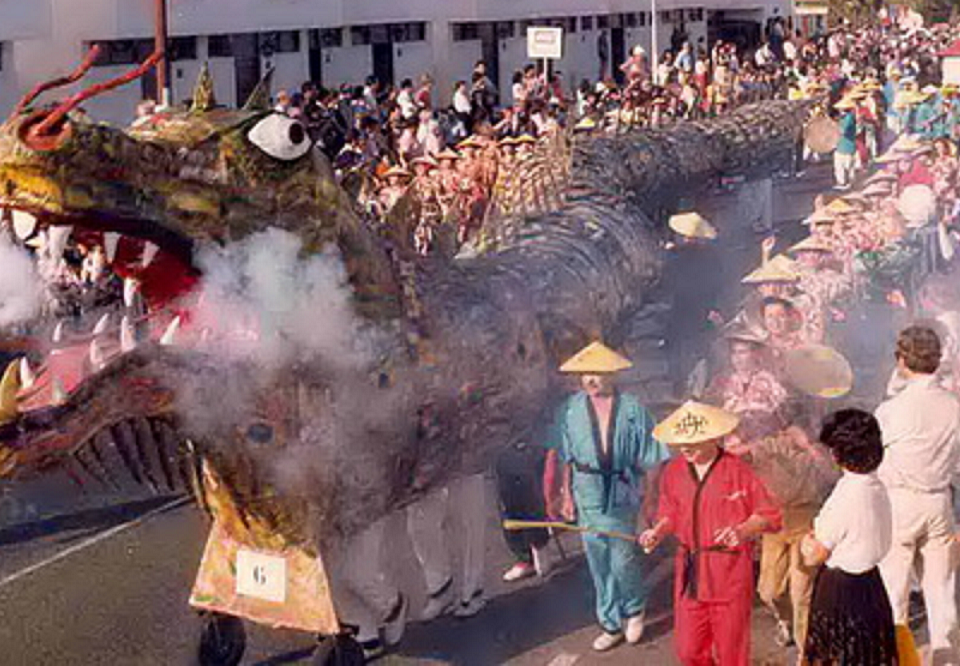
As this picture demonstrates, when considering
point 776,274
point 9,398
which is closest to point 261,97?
point 9,398

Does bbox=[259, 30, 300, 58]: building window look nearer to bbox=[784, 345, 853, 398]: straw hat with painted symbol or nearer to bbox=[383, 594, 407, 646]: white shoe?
bbox=[784, 345, 853, 398]: straw hat with painted symbol

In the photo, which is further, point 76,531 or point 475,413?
point 76,531

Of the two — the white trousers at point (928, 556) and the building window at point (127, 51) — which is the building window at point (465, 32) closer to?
the building window at point (127, 51)

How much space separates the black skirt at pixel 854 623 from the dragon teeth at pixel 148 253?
2798 mm

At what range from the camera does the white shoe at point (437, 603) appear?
27.1 feet

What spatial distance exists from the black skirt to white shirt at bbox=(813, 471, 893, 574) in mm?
56

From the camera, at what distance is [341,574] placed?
24.6 ft

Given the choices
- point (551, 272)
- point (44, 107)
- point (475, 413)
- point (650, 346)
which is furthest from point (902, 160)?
point (44, 107)

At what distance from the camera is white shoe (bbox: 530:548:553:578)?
29.2 feet

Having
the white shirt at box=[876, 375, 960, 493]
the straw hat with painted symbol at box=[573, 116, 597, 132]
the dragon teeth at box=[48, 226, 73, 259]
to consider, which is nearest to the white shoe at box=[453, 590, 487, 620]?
the white shirt at box=[876, 375, 960, 493]

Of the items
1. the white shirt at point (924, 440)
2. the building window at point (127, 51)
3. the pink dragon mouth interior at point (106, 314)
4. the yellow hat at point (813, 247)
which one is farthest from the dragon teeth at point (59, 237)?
the building window at point (127, 51)

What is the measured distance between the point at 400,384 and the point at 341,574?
96 cm

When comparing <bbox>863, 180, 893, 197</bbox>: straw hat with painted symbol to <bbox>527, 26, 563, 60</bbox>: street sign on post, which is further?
<bbox>527, 26, 563, 60</bbox>: street sign on post

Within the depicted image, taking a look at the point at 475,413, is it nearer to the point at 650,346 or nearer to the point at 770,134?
the point at 650,346
